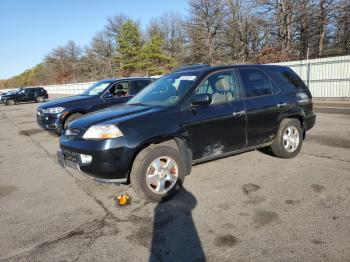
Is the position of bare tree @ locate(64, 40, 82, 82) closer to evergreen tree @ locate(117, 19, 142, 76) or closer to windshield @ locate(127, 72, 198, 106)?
evergreen tree @ locate(117, 19, 142, 76)

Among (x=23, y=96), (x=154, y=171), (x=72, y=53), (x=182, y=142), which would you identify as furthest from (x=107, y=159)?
(x=72, y=53)

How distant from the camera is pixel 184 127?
4359 mm

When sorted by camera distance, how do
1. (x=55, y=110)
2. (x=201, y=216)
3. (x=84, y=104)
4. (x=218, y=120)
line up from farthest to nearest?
(x=84, y=104)
(x=55, y=110)
(x=218, y=120)
(x=201, y=216)

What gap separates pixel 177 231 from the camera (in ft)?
11.1

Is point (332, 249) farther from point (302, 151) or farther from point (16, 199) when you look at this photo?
point (16, 199)

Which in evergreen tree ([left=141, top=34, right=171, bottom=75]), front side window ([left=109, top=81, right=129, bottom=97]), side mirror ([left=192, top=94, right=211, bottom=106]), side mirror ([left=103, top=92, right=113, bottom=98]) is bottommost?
side mirror ([left=192, top=94, right=211, bottom=106])

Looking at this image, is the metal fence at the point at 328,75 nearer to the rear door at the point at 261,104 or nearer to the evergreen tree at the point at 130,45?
the rear door at the point at 261,104

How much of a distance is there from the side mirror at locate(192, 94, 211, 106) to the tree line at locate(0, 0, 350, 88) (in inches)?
1173

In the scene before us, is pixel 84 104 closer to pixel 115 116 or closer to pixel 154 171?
pixel 115 116

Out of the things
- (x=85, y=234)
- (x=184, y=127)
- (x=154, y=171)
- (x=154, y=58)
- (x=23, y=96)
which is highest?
(x=154, y=58)

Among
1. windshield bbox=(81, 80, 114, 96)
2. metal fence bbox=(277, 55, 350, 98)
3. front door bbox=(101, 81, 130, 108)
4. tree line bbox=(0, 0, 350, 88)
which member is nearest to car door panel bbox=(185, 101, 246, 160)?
front door bbox=(101, 81, 130, 108)

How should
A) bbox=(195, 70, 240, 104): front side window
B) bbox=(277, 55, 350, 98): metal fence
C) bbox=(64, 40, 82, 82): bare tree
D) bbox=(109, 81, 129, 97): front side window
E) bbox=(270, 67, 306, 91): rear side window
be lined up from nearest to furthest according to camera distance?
bbox=(195, 70, 240, 104): front side window, bbox=(270, 67, 306, 91): rear side window, bbox=(109, 81, 129, 97): front side window, bbox=(277, 55, 350, 98): metal fence, bbox=(64, 40, 82, 82): bare tree

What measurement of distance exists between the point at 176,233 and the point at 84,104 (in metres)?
6.46

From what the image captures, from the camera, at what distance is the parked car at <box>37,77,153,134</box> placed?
347 inches
